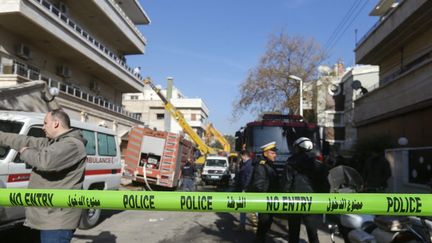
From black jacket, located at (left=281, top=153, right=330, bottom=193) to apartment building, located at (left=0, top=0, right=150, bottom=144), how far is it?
15.5 m

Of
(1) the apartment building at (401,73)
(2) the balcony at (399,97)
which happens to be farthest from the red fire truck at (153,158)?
(1) the apartment building at (401,73)

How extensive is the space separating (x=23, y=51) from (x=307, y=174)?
62.1 ft

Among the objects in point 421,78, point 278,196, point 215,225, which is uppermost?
point 421,78

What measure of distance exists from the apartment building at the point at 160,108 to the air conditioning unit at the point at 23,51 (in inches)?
1855

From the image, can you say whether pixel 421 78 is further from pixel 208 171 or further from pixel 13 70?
pixel 13 70

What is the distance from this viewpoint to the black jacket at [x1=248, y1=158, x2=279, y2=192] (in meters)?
7.61

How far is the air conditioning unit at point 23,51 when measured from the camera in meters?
21.1

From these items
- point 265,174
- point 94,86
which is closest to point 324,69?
point 94,86

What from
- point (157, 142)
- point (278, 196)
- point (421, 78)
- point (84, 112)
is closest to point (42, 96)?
point (157, 142)

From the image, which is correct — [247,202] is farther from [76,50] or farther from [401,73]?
[76,50]

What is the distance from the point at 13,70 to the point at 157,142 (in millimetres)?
6891

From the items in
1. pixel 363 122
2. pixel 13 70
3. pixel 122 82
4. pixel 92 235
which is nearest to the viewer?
pixel 92 235

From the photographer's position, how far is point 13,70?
749 inches

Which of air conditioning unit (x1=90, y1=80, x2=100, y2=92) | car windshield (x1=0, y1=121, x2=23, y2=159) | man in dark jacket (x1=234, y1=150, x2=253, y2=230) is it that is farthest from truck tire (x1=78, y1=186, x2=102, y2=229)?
air conditioning unit (x1=90, y1=80, x2=100, y2=92)
